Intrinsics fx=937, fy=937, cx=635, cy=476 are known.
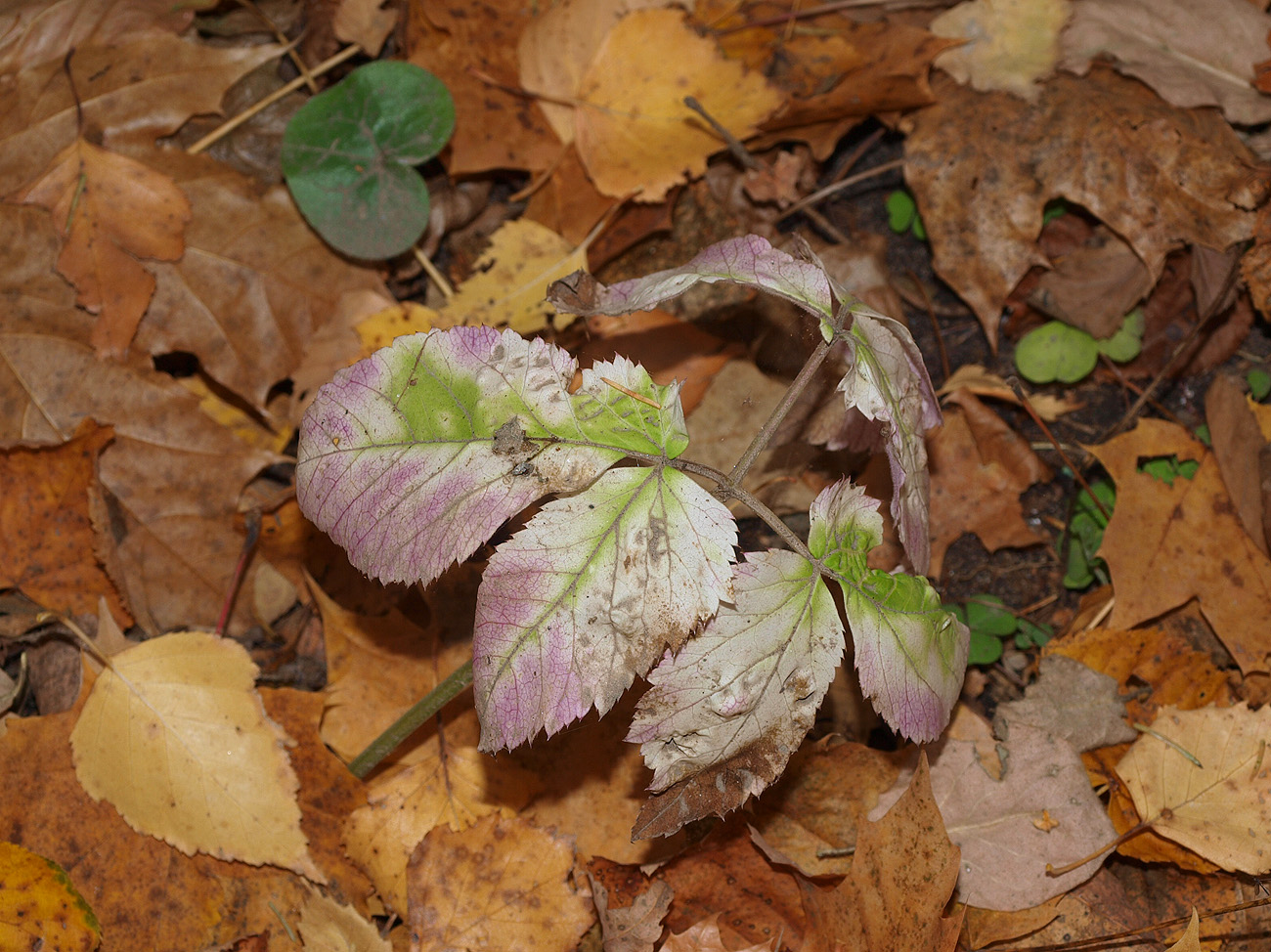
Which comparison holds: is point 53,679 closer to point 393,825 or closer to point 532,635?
point 393,825

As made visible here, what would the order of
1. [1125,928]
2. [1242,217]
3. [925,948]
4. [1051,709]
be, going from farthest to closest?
[1242,217], [1051,709], [1125,928], [925,948]

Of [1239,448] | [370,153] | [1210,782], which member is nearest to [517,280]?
[370,153]

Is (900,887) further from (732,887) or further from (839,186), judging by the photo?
(839,186)

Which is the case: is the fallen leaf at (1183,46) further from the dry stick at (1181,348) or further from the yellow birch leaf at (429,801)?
the yellow birch leaf at (429,801)

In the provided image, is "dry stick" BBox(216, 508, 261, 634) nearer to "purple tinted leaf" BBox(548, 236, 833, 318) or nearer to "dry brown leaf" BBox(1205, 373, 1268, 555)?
"purple tinted leaf" BBox(548, 236, 833, 318)

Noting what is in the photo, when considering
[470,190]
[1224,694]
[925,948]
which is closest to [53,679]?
[470,190]
